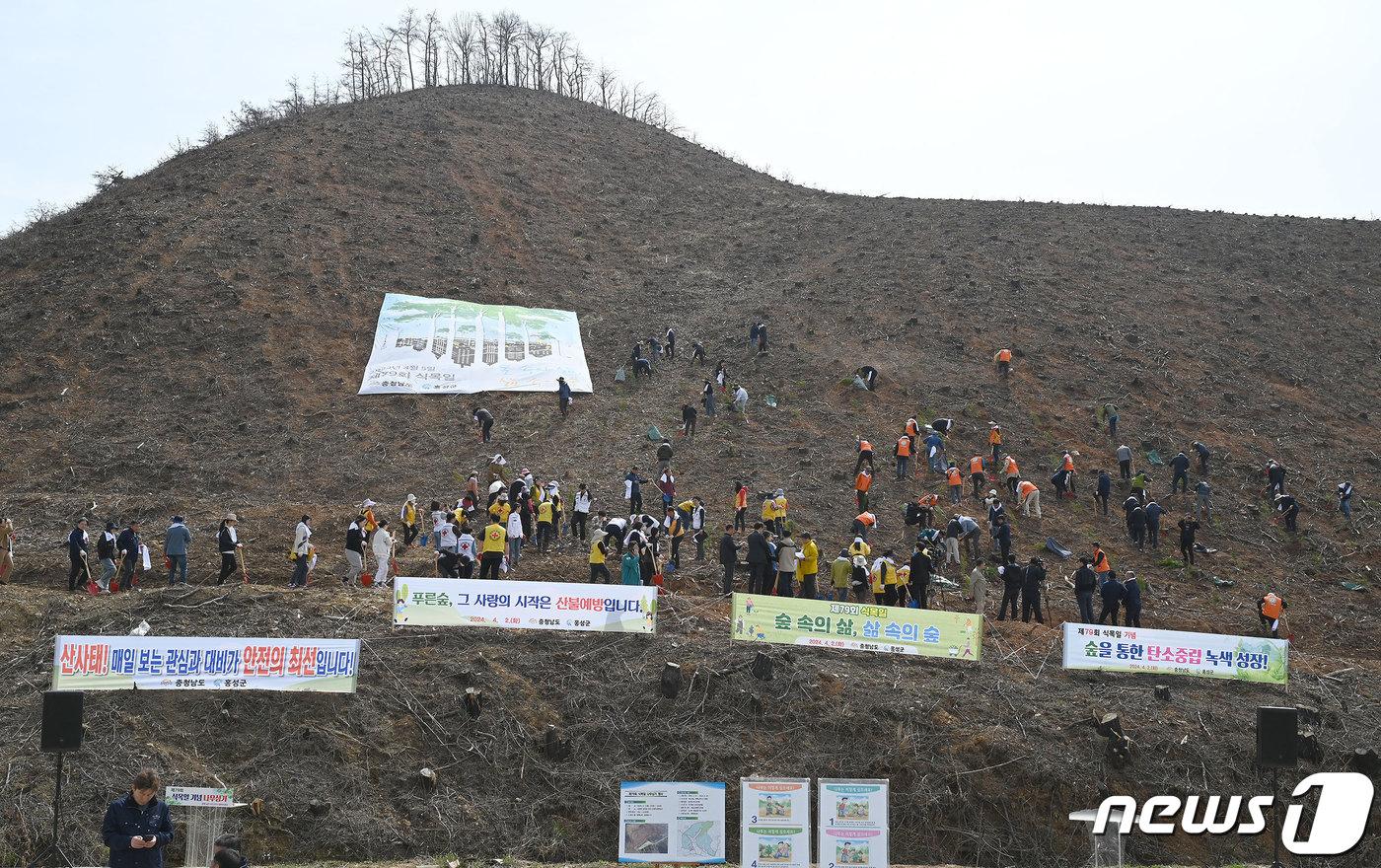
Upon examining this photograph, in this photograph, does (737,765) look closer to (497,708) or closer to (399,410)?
(497,708)

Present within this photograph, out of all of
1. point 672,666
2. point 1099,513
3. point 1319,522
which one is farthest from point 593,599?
point 1319,522

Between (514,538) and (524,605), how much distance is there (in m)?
5.52

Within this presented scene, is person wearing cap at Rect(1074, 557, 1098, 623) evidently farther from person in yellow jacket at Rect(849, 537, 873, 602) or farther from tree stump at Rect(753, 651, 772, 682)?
tree stump at Rect(753, 651, 772, 682)

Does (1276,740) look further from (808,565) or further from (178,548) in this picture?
(178,548)

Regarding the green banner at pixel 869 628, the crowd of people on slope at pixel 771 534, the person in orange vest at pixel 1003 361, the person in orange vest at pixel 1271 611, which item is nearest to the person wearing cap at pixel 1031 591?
the crowd of people on slope at pixel 771 534

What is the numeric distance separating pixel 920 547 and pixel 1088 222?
122 feet

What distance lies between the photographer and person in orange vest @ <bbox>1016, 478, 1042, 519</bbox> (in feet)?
97.2

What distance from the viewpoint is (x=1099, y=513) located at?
3066 cm

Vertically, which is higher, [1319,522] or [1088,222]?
[1088,222]

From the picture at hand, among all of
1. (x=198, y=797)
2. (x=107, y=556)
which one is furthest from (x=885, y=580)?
(x=107, y=556)

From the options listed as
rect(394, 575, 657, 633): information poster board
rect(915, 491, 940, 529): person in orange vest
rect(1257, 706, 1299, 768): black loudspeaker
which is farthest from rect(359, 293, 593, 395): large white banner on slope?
rect(1257, 706, 1299, 768): black loudspeaker

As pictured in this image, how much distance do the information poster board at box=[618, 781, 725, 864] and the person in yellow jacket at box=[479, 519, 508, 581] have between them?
8674mm

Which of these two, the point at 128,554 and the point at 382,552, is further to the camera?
the point at 382,552

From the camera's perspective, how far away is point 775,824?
12766 mm
